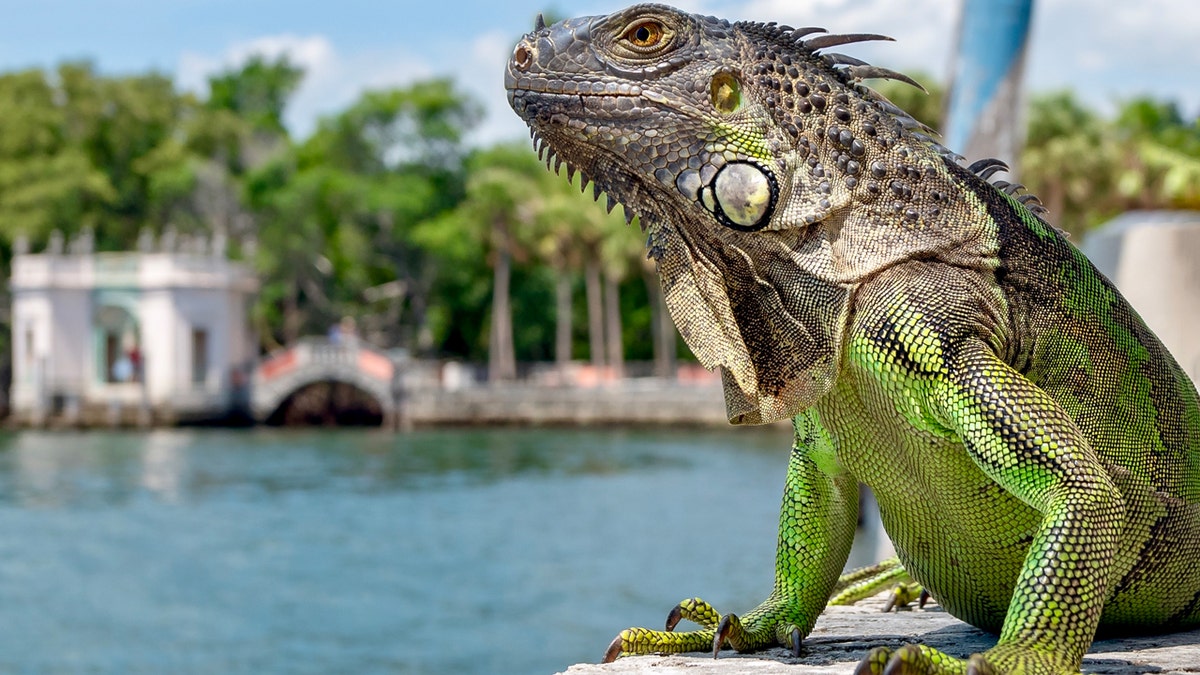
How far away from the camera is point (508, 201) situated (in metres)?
60.4

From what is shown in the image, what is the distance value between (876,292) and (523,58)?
2.97 feet

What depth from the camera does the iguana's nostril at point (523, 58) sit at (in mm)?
2988

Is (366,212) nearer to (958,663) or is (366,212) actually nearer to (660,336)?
(660,336)

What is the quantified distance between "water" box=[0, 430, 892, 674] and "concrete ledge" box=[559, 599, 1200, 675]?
1507cm

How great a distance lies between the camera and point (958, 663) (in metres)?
2.48

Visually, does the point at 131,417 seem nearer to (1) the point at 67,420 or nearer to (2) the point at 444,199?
(1) the point at 67,420

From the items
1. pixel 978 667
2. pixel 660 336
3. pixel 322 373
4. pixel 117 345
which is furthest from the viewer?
pixel 117 345

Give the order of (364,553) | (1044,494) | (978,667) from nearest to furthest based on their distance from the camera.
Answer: (978,667)
(1044,494)
(364,553)

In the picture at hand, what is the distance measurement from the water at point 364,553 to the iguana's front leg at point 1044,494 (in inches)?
633

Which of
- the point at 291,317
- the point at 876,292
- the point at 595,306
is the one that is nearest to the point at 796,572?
the point at 876,292

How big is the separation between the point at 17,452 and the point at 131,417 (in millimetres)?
10144

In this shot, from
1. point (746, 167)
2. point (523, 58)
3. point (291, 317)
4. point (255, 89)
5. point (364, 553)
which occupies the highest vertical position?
point (255, 89)

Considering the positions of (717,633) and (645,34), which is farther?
(717,633)

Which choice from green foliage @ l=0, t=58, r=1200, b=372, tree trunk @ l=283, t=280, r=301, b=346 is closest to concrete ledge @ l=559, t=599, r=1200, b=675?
green foliage @ l=0, t=58, r=1200, b=372
